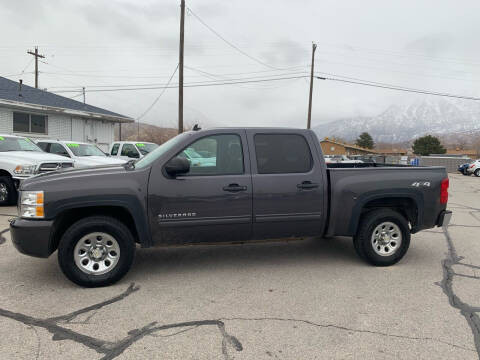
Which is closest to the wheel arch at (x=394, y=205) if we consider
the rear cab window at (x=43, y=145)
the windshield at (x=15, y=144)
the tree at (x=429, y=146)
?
the windshield at (x=15, y=144)

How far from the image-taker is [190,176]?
14.0 feet

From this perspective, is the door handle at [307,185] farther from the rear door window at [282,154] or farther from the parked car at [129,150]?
the parked car at [129,150]

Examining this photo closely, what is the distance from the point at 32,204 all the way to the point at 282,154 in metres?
2.93

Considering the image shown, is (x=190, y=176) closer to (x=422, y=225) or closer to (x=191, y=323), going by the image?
(x=191, y=323)

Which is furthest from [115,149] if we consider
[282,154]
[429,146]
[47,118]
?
[429,146]

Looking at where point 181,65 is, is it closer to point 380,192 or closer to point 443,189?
point 380,192

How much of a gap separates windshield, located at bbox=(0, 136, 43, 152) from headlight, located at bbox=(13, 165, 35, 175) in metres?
1.39

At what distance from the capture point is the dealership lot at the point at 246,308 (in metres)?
2.89

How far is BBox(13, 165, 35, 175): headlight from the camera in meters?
8.64

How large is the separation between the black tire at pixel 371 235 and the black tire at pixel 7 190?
8.08 m

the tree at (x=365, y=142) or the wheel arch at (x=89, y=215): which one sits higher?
the tree at (x=365, y=142)

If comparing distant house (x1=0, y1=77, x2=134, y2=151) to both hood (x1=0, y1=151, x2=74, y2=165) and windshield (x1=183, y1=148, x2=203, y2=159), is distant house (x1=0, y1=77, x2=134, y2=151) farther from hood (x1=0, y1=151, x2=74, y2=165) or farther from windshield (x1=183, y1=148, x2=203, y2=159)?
windshield (x1=183, y1=148, x2=203, y2=159)

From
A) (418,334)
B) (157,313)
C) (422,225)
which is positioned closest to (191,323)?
(157,313)

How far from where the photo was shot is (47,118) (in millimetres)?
19062
